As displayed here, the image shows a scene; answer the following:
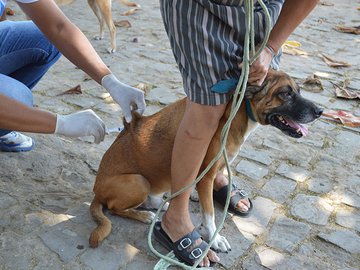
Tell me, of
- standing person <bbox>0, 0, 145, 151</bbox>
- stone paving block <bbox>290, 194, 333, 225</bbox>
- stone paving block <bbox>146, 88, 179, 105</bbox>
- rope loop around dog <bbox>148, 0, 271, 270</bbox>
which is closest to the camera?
rope loop around dog <bbox>148, 0, 271, 270</bbox>

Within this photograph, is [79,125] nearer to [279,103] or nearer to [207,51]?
[207,51]

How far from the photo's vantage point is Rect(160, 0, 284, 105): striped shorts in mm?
2154

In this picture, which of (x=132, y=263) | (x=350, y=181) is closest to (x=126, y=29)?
(x=350, y=181)

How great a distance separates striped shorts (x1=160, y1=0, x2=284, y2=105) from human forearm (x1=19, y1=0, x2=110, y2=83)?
0.76 m

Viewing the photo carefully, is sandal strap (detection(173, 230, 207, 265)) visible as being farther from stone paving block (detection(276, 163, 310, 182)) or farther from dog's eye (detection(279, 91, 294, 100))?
stone paving block (detection(276, 163, 310, 182))

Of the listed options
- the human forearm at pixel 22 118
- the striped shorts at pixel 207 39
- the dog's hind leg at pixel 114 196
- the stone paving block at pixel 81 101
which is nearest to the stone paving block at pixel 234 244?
the dog's hind leg at pixel 114 196

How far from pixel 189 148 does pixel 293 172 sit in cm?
136

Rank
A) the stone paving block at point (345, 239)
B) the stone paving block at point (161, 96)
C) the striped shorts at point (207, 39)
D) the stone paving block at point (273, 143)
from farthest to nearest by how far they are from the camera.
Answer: the stone paving block at point (161, 96), the stone paving block at point (273, 143), the stone paving block at point (345, 239), the striped shorts at point (207, 39)

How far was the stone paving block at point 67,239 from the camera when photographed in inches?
99.9

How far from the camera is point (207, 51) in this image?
7.14 feet

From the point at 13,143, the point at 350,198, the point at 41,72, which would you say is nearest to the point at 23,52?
the point at 41,72

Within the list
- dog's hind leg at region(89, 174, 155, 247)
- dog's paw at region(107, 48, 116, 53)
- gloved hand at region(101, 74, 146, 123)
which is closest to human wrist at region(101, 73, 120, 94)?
Answer: gloved hand at region(101, 74, 146, 123)

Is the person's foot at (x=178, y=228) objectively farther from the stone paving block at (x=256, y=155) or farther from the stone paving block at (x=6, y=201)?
the stone paving block at (x=256, y=155)

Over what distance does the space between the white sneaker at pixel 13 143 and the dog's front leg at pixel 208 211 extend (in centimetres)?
154
